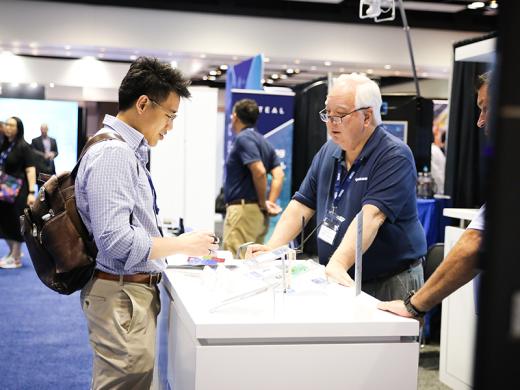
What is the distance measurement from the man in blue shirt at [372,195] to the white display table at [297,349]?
539 millimetres

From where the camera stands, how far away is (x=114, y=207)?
190cm

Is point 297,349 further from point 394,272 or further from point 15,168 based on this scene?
point 15,168

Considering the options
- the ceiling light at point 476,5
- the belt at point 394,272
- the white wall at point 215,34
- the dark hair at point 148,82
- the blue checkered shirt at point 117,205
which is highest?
the ceiling light at point 476,5

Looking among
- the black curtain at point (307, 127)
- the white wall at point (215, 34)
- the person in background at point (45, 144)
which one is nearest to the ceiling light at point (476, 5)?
the white wall at point (215, 34)

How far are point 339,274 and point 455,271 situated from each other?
579 millimetres

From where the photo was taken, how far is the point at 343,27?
36.7ft

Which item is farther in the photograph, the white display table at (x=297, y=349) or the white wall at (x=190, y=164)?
the white wall at (x=190, y=164)

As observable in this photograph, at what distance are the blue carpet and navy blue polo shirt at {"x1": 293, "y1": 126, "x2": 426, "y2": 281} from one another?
6.94 ft

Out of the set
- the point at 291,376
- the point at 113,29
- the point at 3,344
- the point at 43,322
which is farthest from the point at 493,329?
the point at 113,29

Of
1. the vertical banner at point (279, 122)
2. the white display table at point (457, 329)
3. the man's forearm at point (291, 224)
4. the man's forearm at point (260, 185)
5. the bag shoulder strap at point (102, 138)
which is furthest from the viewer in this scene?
the vertical banner at point (279, 122)

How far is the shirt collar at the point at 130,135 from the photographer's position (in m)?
2.12

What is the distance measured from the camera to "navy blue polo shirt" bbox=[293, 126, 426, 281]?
2396mm

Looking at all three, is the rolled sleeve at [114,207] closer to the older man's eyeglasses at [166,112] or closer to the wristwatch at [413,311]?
the older man's eyeglasses at [166,112]

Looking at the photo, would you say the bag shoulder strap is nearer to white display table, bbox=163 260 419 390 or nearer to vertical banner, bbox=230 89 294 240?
white display table, bbox=163 260 419 390
